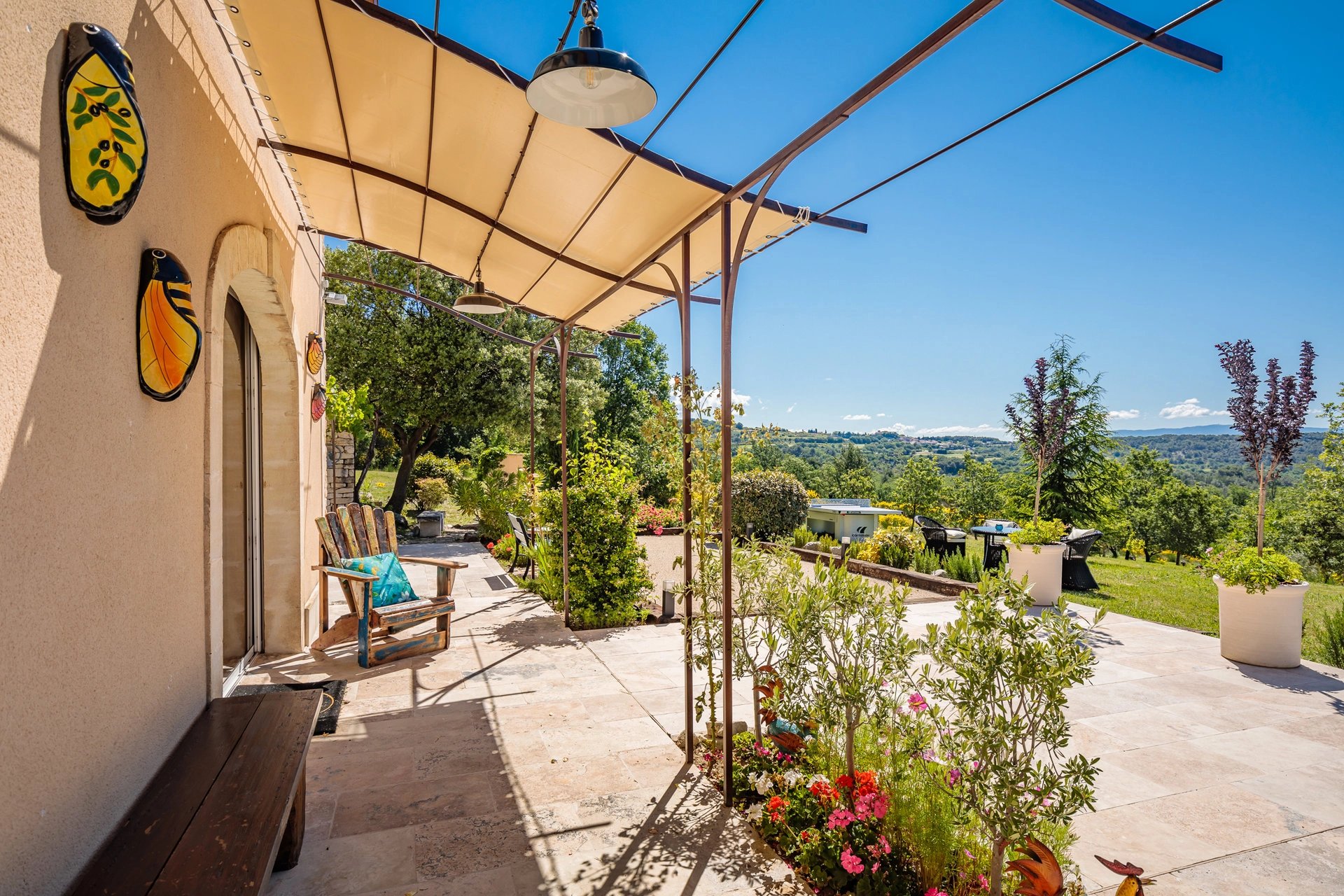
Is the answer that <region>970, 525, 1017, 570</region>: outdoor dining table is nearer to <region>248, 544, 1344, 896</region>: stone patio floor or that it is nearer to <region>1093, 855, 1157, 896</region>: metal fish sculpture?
<region>248, 544, 1344, 896</region>: stone patio floor

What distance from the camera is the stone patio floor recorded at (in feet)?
7.75

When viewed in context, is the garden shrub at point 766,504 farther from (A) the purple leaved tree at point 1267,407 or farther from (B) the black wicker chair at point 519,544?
(A) the purple leaved tree at point 1267,407

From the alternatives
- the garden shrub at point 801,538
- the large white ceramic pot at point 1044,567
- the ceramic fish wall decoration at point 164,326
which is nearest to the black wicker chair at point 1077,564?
the large white ceramic pot at point 1044,567

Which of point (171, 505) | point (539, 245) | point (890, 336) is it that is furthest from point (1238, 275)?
point (171, 505)

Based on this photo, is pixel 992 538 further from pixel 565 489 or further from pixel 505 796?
pixel 505 796

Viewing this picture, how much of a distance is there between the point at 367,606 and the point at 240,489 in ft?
3.79

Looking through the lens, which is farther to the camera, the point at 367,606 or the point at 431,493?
the point at 431,493

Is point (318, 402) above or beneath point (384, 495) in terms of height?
above

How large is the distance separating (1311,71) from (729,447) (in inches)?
263

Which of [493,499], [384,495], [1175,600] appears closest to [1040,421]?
[1175,600]

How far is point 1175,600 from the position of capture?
7977 millimetres

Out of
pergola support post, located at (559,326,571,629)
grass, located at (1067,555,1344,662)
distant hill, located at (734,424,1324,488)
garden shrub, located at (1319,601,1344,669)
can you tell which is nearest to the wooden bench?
pergola support post, located at (559,326,571,629)

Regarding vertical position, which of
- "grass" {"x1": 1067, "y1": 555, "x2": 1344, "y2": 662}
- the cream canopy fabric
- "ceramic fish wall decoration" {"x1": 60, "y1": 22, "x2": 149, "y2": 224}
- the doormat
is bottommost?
"grass" {"x1": 1067, "y1": 555, "x2": 1344, "y2": 662}

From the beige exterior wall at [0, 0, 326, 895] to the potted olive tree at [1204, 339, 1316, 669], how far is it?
6.54 meters
